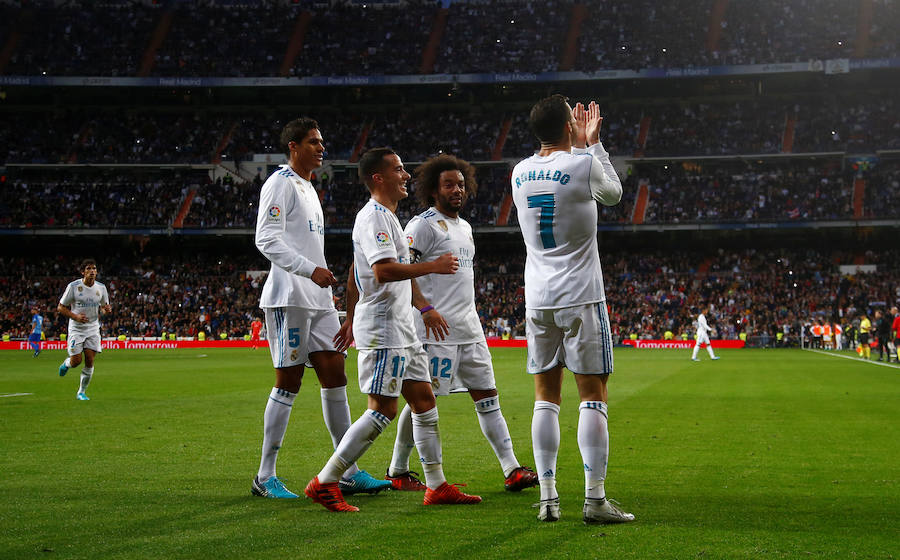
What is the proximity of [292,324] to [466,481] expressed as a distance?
2016 millimetres

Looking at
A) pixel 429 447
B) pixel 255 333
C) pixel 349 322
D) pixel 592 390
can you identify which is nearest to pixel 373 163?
pixel 349 322

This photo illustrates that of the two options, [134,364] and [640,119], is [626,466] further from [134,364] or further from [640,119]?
[640,119]

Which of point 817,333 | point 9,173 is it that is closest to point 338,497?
point 817,333

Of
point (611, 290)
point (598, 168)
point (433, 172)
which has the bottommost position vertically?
point (598, 168)

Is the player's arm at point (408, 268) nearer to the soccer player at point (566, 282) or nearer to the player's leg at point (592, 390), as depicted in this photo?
the soccer player at point (566, 282)

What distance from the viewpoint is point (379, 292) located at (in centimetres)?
618

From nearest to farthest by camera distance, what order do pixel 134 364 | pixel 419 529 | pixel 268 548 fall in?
pixel 268 548
pixel 419 529
pixel 134 364

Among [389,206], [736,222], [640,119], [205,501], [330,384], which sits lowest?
[205,501]

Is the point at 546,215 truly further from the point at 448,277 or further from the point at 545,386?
the point at 448,277

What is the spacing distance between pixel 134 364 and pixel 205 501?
23.8 m

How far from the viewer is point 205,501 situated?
6.38 m

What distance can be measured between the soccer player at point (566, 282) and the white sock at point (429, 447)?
0.80 metres

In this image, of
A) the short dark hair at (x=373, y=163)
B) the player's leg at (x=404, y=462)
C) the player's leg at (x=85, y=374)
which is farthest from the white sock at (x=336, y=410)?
the player's leg at (x=85, y=374)

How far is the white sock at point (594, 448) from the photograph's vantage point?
545cm
